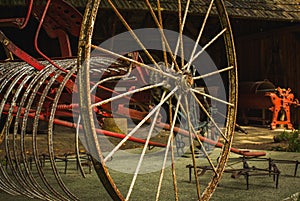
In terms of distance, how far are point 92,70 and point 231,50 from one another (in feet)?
2.92

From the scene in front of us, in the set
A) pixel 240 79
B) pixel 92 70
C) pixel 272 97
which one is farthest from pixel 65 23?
pixel 240 79

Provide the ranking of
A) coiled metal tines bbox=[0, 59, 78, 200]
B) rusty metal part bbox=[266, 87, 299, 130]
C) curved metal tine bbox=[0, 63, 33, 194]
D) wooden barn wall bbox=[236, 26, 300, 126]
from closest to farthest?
1. coiled metal tines bbox=[0, 59, 78, 200]
2. curved metal tine bbox=[0, 63, 33, 194]
3. rusty metal part bbox=[266, 87, 299, 130]
4. wooden barn wall bbox=[236, 26, 300, 126]

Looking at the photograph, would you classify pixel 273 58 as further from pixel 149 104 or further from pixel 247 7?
pixel 149 104

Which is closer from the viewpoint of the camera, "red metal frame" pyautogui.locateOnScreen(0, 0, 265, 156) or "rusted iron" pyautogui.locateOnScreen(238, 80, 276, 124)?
"red metal frame" pyautogui.locateOnScreen(0, 0, 265, 156)

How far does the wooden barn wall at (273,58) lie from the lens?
950cm

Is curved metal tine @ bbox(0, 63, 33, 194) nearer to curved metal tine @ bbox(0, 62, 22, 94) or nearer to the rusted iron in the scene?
curved metal tine @ bbox(0, 62, 22, 94)

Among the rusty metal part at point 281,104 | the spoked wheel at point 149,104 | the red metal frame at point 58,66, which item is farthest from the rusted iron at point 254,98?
the red metal frame at point 58,66

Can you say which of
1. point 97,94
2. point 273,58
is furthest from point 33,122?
point 273,58

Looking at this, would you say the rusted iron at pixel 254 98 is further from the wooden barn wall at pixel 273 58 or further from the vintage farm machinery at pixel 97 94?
the vintage farm machinery at pixel 97 94

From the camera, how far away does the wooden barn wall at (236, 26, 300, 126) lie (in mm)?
9500

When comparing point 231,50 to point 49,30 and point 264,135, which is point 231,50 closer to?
point 49,30

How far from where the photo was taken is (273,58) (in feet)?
33.1

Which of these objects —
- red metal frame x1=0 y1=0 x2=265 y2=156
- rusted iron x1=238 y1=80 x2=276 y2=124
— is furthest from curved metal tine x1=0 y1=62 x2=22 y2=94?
rusted iron x1=238 y1=80 x2=276 y2=124

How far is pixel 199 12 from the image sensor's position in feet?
24.1
